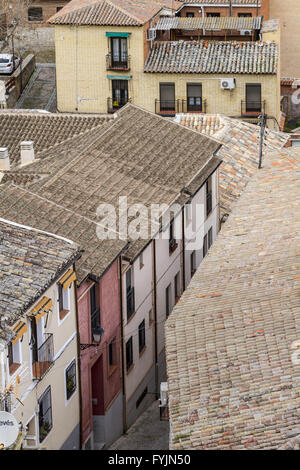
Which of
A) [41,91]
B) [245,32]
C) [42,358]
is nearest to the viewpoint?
[42,358]

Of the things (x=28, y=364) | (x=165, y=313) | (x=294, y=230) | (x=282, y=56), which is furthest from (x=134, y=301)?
(x=282, y=56)

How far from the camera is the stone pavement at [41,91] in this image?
67688mm

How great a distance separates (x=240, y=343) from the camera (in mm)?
26906

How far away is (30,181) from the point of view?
3638cm

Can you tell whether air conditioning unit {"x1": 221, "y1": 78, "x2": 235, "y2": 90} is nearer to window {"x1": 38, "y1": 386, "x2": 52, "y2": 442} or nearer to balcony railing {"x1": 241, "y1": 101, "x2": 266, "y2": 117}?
balcony railing {"x1": 241, "y1": 101, "x2": 266, "y2": 117}

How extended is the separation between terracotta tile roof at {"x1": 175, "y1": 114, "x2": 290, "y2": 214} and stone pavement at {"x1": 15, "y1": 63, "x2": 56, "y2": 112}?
16.4 metres

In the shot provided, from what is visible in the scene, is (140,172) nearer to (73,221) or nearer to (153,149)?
(153,149)

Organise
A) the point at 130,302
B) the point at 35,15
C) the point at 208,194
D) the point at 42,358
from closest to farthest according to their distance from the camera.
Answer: the point at 42,358 < the point at 130,302 < the point at 208,194 < the point at 35,15

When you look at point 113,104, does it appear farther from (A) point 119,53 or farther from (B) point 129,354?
(B) point 129,354

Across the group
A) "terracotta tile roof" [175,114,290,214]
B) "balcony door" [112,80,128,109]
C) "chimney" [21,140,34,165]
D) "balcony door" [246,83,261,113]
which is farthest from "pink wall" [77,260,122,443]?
"balcony door" [112,80,128,109]

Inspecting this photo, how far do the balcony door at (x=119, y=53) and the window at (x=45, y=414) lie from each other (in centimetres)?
3667

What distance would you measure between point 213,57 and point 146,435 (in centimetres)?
3169

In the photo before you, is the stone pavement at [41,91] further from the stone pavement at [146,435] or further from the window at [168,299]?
the stone pavement at [146,435]

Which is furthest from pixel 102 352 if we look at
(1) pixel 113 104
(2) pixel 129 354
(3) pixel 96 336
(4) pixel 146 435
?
(1) pixel 113 104
